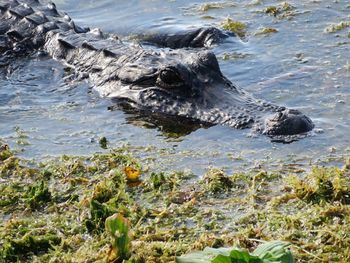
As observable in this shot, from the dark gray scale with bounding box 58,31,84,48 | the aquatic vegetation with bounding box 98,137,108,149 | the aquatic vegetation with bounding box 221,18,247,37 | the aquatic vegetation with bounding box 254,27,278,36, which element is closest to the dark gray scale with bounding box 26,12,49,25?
A: the dark gray scale with bounding box 58,31,84,48

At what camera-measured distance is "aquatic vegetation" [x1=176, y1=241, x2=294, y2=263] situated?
3.38 metres

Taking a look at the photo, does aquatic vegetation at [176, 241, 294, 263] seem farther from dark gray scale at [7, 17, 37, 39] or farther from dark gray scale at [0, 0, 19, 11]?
dark gray scale at [0, 0, 19, 11]

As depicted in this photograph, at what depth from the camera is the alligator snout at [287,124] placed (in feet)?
18.8

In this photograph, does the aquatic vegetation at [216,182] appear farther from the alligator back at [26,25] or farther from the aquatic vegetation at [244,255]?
the alligator back at [26,25]

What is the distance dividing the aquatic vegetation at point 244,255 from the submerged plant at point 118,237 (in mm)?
588

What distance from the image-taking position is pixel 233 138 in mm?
5926

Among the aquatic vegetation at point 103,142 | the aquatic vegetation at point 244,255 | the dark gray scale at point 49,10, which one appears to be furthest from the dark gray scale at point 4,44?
the aquatic vegetation at point 244,255

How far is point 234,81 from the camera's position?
7.33m

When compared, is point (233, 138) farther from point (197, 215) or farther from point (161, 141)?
point (197, 215)

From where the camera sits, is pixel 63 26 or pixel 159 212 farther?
pixel 63 26

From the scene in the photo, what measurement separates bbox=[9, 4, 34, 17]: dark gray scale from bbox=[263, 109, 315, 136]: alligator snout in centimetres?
441

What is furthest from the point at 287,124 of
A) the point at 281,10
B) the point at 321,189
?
the point at 281,10

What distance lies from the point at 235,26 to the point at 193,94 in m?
2.60

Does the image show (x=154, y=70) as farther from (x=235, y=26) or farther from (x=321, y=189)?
(x=321, y=189)
